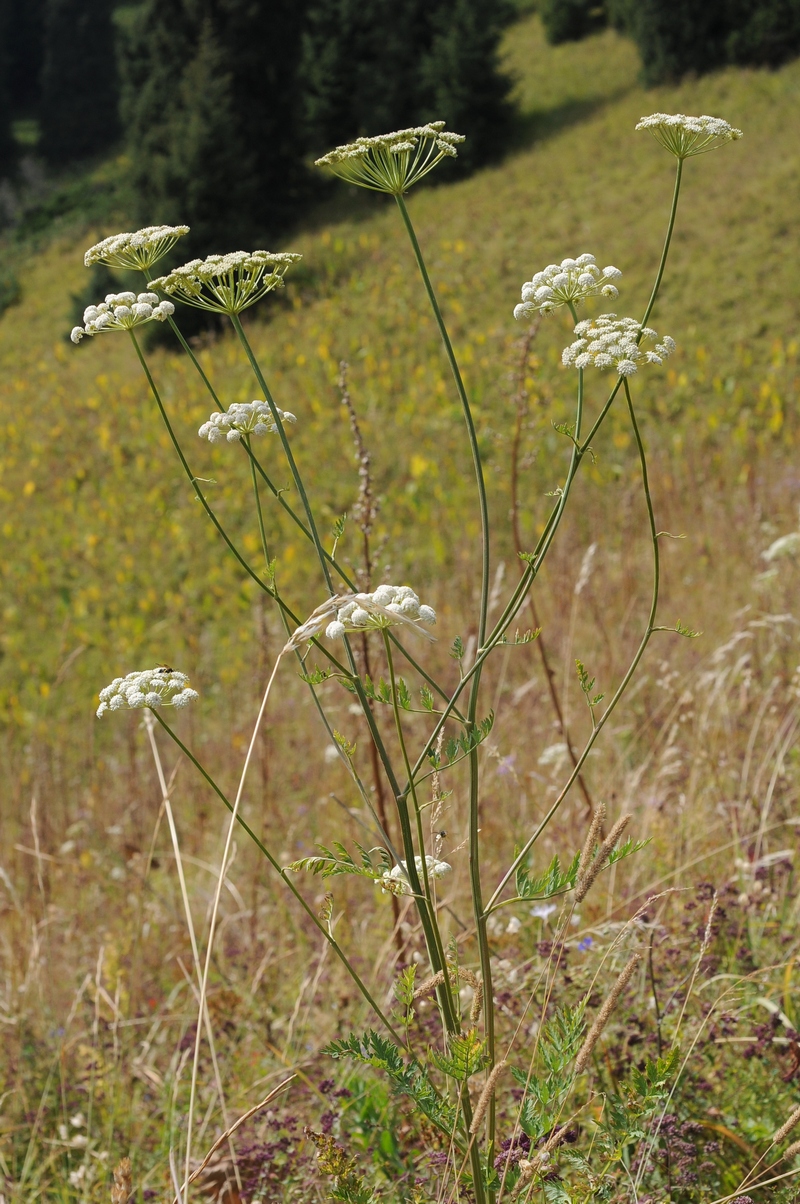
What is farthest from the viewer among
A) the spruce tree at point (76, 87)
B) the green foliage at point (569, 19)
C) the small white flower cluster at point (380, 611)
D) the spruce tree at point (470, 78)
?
the spruce tree at point (76, 87)

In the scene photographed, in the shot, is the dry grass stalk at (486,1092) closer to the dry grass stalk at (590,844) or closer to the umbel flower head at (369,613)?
the dry grass stalk at (590,844)

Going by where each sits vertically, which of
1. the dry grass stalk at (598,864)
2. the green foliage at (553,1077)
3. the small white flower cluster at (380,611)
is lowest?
the green foliage at (553,1077)

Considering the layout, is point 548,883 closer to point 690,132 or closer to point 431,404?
point 690,132

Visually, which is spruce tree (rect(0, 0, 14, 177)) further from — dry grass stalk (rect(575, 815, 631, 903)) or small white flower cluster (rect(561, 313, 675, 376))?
dry grass stalk (rect(575, 815, 631, 903))

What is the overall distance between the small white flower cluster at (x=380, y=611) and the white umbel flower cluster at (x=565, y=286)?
1.39 feet

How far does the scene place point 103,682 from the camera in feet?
25.8

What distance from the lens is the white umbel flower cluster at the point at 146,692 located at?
1.26 meters

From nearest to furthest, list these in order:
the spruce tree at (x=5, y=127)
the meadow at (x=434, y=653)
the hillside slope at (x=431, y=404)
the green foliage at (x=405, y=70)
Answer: the meadow at (x=434, y=653) → the hillside slope at (x=431, y=404) → the green foliage at (x=405, y=70) → the spruce tree at (x=5, y=127)

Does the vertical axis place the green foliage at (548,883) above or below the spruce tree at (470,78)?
below

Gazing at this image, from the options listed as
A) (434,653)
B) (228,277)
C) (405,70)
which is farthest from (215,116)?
(228,277)

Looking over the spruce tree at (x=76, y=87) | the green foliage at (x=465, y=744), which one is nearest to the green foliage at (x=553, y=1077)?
the green foliage at (x=465, y=744)

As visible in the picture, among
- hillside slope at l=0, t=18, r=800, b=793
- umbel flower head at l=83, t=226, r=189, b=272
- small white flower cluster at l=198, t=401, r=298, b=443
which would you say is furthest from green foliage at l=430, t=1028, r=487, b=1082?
hillside slope at l=0, t=18, r=800, b=793

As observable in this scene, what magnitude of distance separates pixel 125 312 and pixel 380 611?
2.07 feet

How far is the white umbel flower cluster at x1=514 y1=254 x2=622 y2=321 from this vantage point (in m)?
1.28
